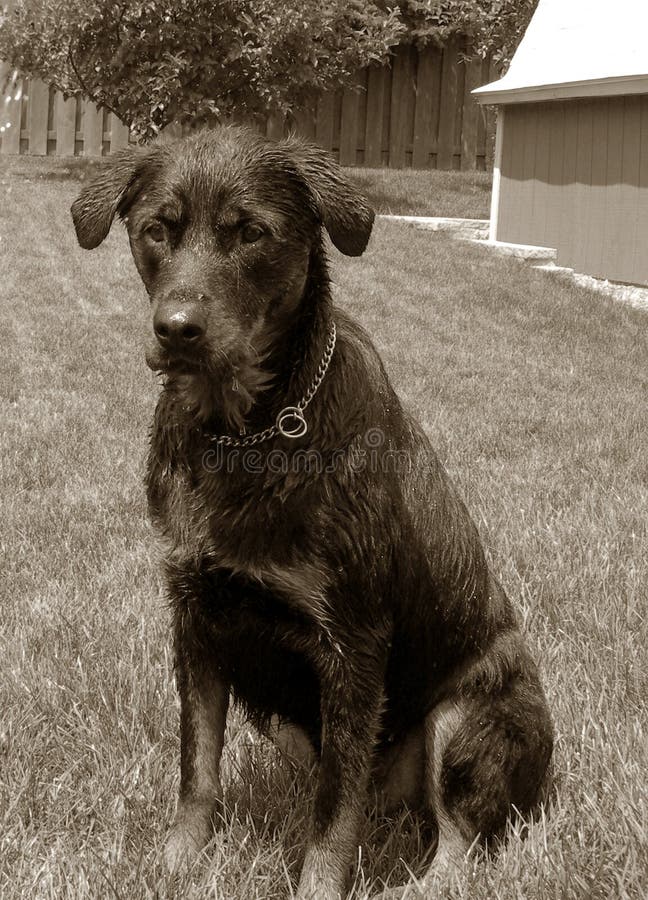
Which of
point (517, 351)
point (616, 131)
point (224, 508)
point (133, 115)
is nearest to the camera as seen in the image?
point (224, 508)

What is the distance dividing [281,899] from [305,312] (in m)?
1.45

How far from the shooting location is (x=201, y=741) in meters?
2.69

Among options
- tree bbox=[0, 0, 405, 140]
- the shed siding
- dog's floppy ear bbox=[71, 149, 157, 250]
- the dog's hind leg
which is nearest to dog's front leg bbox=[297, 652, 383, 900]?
the dog's hind leg

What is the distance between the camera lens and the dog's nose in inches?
90.6

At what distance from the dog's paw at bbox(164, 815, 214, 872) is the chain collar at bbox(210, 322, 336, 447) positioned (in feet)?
3.16

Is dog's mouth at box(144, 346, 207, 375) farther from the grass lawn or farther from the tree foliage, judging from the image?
the tree foliage

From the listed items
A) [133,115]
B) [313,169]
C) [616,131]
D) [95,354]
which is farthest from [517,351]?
[133,115]

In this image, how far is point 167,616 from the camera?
12.3 feet

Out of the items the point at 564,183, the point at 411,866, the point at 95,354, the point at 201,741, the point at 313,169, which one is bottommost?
the point at 411,866

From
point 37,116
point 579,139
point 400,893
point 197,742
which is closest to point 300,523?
point 197,742

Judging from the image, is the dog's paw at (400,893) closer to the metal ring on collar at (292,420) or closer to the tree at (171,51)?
the metal ring on collar at (292,420)

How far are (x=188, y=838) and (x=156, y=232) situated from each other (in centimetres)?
152

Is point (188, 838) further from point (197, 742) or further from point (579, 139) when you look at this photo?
point (579, 139)

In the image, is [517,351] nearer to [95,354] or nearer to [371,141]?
[95,354]
